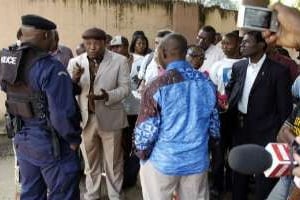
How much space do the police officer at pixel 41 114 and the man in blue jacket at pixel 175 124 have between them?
592 millimetres

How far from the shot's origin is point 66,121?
3412 millimetres

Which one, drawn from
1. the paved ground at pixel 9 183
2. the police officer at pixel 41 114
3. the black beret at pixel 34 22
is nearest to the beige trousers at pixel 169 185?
the police officer at pixel 41 114

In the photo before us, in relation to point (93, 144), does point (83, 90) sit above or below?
above

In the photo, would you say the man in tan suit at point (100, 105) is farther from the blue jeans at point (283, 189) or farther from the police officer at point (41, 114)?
the blue jeans at point (283, 189)

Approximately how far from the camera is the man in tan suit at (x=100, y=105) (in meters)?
4.31

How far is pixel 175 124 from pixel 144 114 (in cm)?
23

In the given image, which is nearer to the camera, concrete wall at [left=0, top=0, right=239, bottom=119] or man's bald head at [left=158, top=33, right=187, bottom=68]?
man's bald head at [left=158, top=33, right=187, bottom=68]

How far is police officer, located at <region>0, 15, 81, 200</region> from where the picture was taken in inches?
131

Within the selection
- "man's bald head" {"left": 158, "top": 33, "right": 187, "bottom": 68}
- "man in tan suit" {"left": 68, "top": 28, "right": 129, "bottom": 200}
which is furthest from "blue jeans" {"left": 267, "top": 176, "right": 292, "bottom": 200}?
"man in tan suit" {"left": 68, "top": 28, "right": 129, "bottom": 200}

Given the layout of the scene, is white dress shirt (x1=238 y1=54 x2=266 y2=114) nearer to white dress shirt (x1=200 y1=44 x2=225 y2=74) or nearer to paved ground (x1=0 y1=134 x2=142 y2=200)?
white dress shirt (x1=200 y1=44 x2=225 y2=74)

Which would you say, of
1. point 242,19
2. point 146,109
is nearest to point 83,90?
point 146,109

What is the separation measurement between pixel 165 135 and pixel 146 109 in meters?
0.23

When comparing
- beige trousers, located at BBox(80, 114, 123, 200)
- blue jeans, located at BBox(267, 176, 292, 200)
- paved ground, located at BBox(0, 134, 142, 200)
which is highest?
blue jeans, located at BBox(267, 176, 292, 200)

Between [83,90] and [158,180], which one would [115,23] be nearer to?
[83,90]
